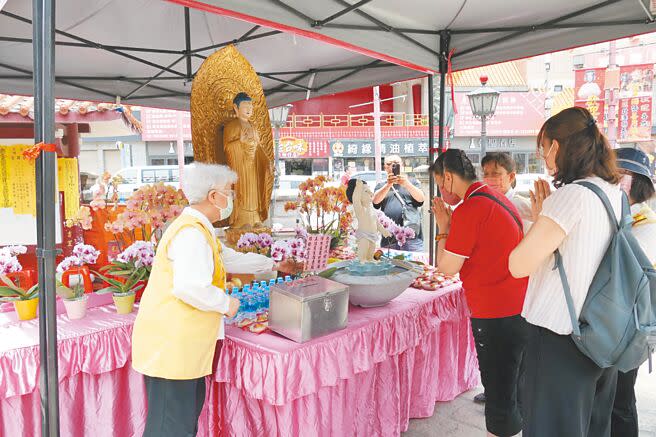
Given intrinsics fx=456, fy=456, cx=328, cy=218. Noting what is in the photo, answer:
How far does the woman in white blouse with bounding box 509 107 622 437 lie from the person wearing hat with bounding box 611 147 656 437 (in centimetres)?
46

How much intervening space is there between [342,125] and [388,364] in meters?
15.0

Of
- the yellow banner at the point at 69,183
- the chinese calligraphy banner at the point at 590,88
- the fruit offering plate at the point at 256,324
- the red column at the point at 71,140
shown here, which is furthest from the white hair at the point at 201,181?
the chinese calligraphy banner at the point at 590,88

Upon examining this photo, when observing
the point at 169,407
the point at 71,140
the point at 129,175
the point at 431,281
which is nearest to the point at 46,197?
the point at 169,407

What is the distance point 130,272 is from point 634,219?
2.06 metres

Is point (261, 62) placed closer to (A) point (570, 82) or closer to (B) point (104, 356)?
Result: (B) point (104, 356)

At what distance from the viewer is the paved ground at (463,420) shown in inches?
90.2

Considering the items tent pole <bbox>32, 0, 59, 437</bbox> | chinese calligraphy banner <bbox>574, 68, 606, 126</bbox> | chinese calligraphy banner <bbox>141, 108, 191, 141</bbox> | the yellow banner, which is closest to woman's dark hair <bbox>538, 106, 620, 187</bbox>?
tent pole <bbox>32, 0, 59, 437</bbox>

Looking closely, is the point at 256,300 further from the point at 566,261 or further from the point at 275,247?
the point at 566,261

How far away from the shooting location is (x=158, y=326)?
139 cm

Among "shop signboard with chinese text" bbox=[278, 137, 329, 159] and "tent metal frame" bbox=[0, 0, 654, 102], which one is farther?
"shop signboard with chinese text" bbox=[278, 137, 329, 159]

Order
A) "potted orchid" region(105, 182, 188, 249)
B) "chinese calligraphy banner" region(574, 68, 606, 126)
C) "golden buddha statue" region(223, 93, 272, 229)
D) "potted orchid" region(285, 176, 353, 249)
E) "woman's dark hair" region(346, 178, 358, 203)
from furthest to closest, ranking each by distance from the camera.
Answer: "chinese calligraphy banner" region(574, 68, 606, 126) < "golden buddha statue" region(223, 93, 272, 229) < "potted orchid" region(285, 176, 353, 249) < "woman's dark hair" region(346, 178, 358, 203) < "potted orchid" region(105, 182, 188, 249)

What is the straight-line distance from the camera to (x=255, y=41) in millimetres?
3562

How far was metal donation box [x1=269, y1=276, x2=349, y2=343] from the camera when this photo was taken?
5.28 feet

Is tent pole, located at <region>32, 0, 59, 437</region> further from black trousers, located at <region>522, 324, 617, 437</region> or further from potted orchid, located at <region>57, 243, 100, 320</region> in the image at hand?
black trousers, located at <region>522, 324, 617, 437</region>
